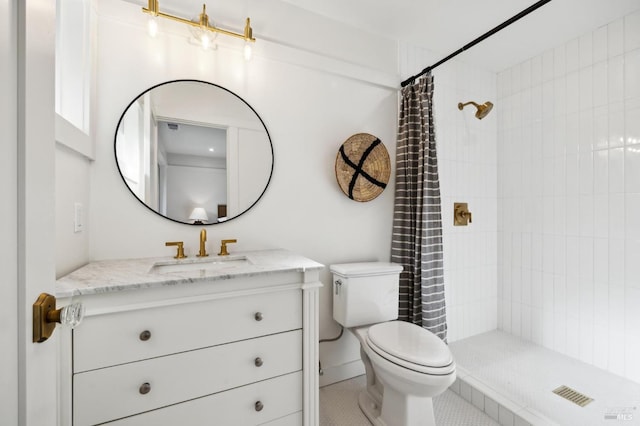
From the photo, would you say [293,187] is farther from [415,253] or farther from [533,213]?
[533,213]

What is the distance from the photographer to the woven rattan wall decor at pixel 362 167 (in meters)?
1.94

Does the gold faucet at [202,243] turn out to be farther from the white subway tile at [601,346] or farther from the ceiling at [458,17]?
the white subway tile at [601,346]

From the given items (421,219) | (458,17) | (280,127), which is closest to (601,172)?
(421,219)

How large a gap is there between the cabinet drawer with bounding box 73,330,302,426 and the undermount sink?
1.27 ft

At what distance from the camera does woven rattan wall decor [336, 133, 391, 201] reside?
1.94 metres

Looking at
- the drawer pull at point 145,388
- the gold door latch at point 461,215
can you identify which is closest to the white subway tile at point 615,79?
the gold door latch at point 461,215

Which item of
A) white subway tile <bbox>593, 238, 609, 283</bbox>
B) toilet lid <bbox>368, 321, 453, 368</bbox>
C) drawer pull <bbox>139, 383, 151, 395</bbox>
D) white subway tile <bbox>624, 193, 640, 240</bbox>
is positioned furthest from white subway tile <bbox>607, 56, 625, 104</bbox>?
drawer pull <bbox>139, 383, 151, 395</bbox>

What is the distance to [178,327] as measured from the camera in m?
1.05

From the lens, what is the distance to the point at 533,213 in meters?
2.36

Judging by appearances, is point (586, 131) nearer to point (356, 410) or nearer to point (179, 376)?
point (356, 410)

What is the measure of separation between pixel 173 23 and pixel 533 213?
9.53 ft

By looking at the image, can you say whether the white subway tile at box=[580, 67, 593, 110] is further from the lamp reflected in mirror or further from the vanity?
the lamp reflected in mirror

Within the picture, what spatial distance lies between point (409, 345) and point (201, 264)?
3.70 feet

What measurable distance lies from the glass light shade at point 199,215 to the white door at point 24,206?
1.03 meters
